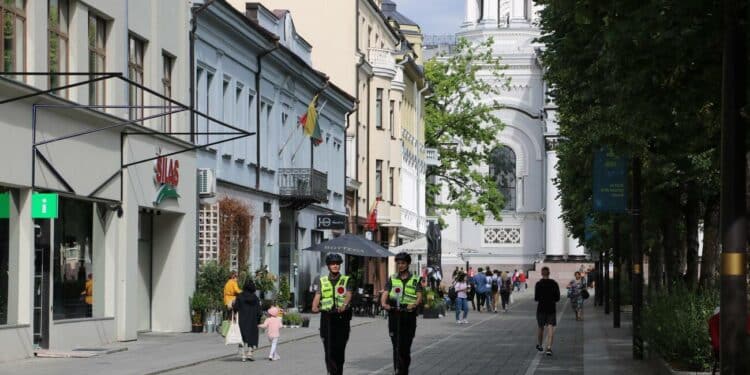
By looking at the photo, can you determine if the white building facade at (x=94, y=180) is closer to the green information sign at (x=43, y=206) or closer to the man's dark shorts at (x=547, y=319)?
the green information sign at (x=43, y=206)

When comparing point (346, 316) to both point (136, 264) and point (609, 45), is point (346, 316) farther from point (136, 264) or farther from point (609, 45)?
point (136, 264)

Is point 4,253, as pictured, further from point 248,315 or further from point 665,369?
point 665,369

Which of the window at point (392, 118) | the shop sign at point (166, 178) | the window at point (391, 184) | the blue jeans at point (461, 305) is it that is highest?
the window at point (392, 118)

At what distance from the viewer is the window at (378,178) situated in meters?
65.6

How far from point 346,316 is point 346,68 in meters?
42.4

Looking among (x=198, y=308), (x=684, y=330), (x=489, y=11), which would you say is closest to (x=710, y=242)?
(x=198, y=308)

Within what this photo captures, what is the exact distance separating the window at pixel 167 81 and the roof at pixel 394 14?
50575 millimetres

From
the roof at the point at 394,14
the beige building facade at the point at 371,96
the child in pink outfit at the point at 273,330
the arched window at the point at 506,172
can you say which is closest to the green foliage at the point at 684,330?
the child in pink outfit at the point at 273,330

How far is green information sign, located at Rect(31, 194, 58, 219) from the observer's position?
26.1m

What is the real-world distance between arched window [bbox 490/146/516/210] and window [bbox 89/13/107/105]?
292ft

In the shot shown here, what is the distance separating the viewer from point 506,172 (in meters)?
119

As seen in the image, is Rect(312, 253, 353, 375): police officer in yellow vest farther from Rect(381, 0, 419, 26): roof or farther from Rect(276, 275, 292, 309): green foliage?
Rect(381, 0, 419, 26): roof

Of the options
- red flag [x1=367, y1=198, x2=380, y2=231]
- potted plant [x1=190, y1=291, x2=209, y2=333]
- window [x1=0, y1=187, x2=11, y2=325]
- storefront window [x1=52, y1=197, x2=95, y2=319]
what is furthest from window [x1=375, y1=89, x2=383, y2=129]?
window [x1=0, y1=187, x2=11, y2=325]

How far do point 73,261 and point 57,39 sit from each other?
4.29 metres
